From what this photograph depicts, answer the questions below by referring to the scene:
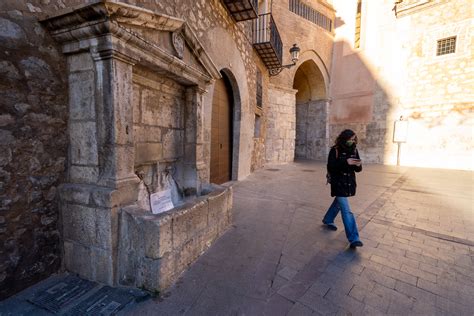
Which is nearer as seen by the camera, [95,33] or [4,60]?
[4,60]

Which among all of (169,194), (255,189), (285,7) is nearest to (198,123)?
(169,194)

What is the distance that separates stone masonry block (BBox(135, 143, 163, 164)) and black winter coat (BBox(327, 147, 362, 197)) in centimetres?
212

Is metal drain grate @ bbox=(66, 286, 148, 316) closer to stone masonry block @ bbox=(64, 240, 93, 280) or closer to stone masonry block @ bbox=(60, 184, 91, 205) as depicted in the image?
stone masonry block @ bbox=(64, 240, 93, 280)

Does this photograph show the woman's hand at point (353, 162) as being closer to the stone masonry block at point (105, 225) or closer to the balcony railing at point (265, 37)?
the stone masonry block at point (105, 225)

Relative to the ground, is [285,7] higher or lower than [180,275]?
higher

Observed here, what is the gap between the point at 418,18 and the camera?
401 inches

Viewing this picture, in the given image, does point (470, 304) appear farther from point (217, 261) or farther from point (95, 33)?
point (95, 33)

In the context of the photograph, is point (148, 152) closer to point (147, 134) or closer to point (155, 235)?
point (147, 134)

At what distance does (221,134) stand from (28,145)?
3.88 m

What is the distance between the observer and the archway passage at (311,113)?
13.1 m

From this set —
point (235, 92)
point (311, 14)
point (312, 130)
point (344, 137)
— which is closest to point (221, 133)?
point (235, 92)

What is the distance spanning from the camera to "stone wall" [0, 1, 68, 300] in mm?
1517

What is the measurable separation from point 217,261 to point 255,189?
3093 millimetres

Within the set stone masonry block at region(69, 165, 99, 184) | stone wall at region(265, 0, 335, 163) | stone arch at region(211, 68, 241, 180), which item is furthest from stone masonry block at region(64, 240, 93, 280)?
stone wall at region(265, 0, 335, 163)
